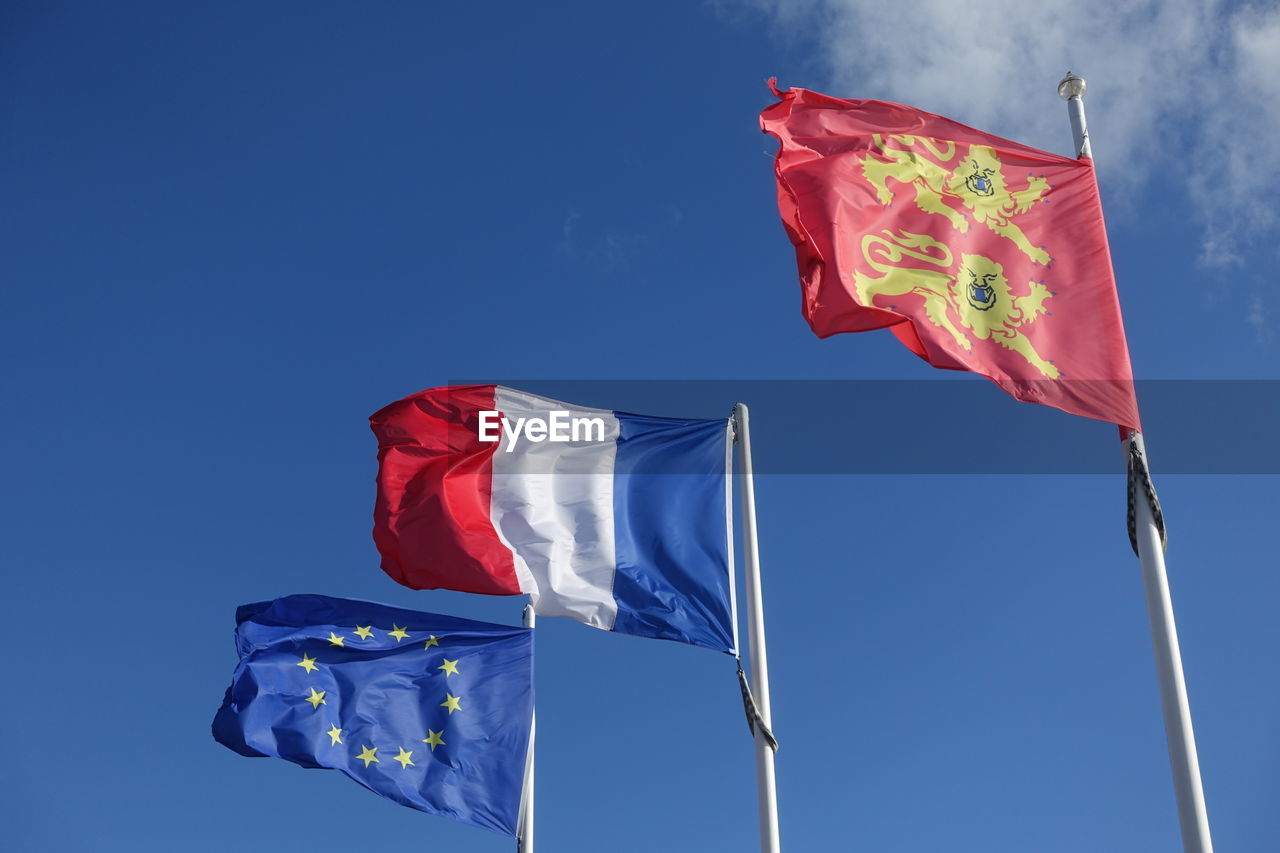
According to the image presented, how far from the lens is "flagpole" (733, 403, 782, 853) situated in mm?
13891

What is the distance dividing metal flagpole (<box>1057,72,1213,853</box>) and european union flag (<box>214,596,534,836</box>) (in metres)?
9.01

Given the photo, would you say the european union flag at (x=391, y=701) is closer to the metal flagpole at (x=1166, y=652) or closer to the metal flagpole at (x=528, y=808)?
the metal flagpole at (x=528, y=808)

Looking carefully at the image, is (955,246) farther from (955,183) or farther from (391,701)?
(391,701)

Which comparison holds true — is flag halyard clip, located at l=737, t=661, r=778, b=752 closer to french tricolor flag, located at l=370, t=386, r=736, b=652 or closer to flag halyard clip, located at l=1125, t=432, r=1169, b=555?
french tricolor flag, located at l=370, t=386, r=736, b=652

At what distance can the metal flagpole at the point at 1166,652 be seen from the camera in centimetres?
1039

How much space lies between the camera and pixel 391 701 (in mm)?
18312

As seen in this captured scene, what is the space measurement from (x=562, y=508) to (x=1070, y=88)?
7.93 m

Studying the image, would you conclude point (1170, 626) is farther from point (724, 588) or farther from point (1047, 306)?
point (724, 588)

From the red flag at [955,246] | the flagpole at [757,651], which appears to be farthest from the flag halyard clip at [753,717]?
the red flag at [955,246]

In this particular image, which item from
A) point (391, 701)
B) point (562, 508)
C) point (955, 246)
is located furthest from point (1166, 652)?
point (391, 701)

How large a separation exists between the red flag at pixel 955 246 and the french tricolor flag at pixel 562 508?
13.1 feet

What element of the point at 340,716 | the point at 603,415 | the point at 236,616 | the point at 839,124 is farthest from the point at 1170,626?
the point at 236,616

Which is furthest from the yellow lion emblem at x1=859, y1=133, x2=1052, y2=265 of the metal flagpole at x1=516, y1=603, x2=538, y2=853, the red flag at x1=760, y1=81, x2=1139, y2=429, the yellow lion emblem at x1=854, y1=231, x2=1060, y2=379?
the metal flagpole at x1=516, y1=603, x2=538, y2=853

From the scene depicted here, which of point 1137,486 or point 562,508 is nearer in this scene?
point 1137,486
